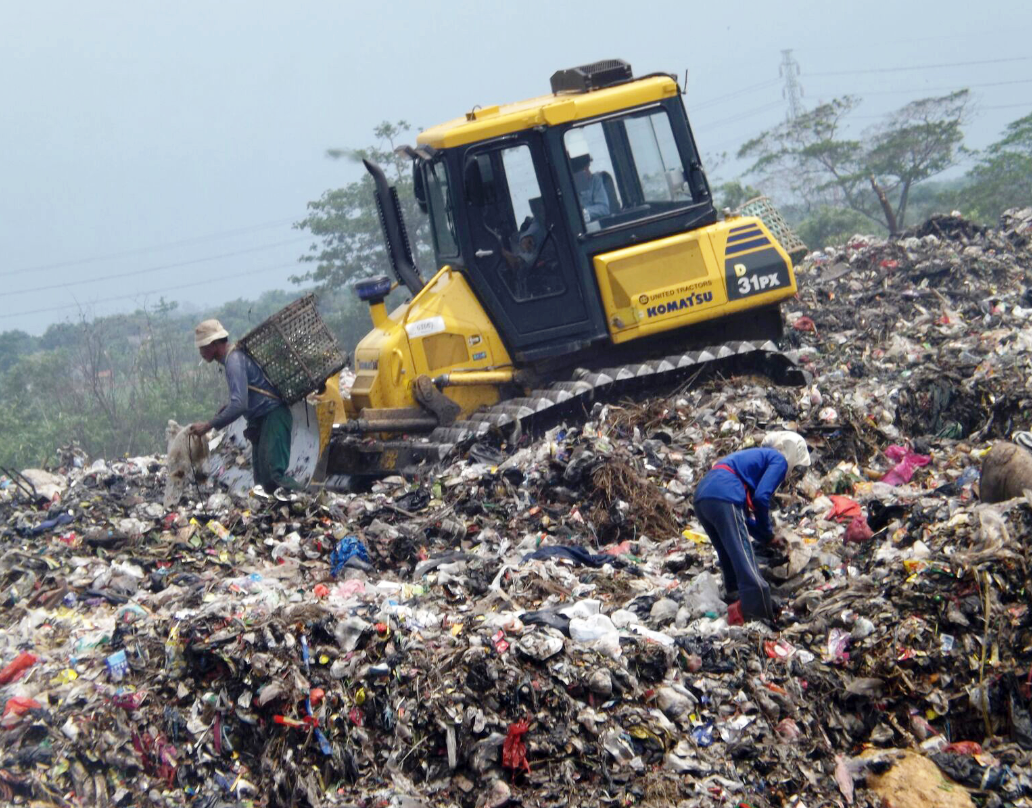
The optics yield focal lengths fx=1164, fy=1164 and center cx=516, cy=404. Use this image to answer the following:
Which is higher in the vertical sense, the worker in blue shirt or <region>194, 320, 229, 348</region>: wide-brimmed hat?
<region>194, 320, 229, 348</region>: wide-brimmed hat

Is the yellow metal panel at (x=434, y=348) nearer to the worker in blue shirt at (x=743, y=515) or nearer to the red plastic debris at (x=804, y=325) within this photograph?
the worker in blue shirt at (x=743, y=515)

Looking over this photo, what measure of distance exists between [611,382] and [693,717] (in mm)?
4344

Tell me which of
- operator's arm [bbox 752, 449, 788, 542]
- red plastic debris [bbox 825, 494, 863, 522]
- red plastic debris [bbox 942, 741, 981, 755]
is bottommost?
red plastic debris [bbox 942, 741, 981, 755]

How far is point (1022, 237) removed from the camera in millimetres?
16688

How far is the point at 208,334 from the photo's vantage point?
839cm

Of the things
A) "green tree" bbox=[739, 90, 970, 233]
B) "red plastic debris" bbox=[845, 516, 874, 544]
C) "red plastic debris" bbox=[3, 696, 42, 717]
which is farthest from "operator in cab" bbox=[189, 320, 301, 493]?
"green tree" bbox=[739, 90, 970, 233]

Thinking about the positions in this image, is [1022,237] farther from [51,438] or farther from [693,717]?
[51,438]

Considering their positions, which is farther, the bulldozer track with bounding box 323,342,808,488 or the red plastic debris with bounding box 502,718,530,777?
the bulldozer track with bounding box 323,342,808,488

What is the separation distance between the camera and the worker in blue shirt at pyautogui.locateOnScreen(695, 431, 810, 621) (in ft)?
17.8

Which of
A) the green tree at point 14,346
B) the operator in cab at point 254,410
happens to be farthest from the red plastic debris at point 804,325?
the green tree at point 14,346

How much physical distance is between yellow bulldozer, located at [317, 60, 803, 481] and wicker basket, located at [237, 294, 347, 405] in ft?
1.30

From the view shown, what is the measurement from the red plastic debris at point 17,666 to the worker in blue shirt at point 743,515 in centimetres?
329

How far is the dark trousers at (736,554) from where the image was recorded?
5414 millimetres

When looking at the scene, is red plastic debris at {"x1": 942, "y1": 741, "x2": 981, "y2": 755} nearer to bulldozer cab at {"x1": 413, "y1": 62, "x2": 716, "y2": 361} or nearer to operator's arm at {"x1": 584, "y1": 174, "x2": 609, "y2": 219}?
bulldozer cab at {"x1": 413, "y1": 62, "x2": 716, "y2": 361}
